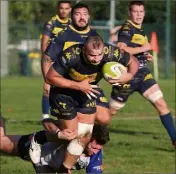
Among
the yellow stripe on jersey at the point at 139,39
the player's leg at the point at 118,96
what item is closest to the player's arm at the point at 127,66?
the yellow stripe on jersey at the point at 139,39

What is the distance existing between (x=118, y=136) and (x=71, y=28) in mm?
2271

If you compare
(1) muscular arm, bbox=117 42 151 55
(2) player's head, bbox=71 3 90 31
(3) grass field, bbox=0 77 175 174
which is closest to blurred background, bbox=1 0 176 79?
(3) grass field, bbox=0 77 175 174

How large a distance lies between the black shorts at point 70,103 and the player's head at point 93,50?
561mm

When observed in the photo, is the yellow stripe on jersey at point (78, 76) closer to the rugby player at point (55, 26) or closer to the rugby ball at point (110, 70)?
the rugby ball at point (110, 70)

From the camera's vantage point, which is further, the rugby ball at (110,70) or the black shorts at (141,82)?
the black shorts at (141,82)

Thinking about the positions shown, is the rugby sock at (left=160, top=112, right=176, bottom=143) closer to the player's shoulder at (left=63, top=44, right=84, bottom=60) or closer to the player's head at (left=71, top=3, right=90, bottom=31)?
the player's head at (left=71, top=3, right=90, bottom=31)

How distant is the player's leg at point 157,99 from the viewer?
10734 millimetres

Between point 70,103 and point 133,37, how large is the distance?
3492 mm

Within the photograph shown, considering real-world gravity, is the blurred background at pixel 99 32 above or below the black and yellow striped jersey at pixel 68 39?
below

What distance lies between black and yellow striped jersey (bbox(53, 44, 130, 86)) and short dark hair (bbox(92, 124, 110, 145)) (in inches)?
22.8

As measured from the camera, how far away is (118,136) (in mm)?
11789

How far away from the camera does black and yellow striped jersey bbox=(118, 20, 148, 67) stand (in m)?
10.8

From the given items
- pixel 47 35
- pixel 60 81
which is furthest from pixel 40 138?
pixel 47 35

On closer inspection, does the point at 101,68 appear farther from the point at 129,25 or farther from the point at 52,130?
the point at 129,25
